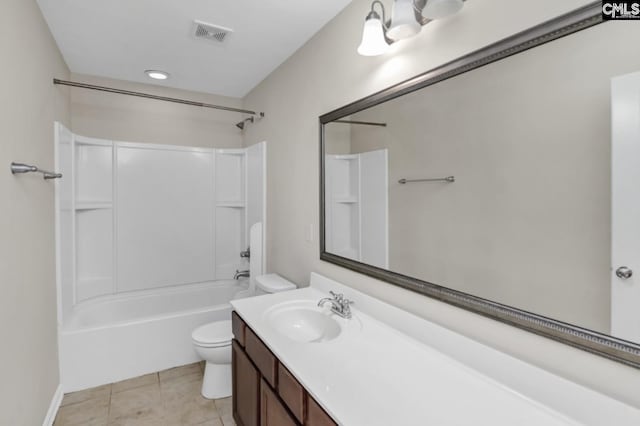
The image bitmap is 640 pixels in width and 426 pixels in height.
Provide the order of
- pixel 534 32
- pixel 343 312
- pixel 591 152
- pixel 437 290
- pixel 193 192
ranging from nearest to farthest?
1. pixel 591 152
2. pixel 534 32
3. pixel 437 290
4. pixel 343 312
5. pixel 193 192

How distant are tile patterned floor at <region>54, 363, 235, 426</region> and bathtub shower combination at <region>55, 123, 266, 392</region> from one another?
0.40 feet

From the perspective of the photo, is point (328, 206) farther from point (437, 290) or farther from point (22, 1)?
point (22, 1)

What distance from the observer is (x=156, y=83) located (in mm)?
3086

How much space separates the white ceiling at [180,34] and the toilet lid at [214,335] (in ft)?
6.79

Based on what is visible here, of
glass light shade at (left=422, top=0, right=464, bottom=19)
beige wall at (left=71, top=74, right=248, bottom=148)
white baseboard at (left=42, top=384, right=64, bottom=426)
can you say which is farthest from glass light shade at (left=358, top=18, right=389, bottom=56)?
white baseboard at (left=42, top=384, right=64, bottom=426)

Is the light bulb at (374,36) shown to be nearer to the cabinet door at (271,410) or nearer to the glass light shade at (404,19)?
the glass light shade at (404,19)

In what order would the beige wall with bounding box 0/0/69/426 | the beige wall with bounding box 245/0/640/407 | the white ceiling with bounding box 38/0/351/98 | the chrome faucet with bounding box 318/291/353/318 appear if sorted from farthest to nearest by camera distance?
the white ceiling with bounding box 38/0/351/98 → the chrome faucet with bounding box 318/291/353/318 → the beige wall with bounding box 0/0/69/426 → the beige wall with bounding box 245/0/640/407

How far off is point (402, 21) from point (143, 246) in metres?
3.03

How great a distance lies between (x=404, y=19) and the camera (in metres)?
1.25

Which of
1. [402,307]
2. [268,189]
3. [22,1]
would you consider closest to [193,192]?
[268,189]

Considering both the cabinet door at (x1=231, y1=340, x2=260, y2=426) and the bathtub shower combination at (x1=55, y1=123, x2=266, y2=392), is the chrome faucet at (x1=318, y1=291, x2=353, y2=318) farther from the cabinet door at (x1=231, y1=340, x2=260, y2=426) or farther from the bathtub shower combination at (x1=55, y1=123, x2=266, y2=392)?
the bathtub shower combination at (x1=55, y1=123, x2=266, y2=392)

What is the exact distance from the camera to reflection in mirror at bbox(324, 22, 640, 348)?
0.80 metres

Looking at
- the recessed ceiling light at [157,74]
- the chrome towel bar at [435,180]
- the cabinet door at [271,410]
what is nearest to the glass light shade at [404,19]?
the chrome towel bar at [435,180]

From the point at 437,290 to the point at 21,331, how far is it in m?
1.93
